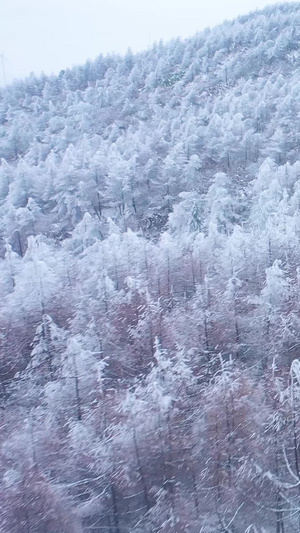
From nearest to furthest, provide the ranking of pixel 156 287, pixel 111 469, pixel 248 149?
pixel 111 469, pixel 156 287, pixel 248 149

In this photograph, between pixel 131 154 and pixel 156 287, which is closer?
pixel 156 287

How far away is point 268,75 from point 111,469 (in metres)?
55.5

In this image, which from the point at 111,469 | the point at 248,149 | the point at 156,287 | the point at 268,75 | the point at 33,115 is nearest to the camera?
the point at 111,469

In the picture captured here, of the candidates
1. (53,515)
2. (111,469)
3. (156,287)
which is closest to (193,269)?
(156,287)

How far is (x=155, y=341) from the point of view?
17.6 metres

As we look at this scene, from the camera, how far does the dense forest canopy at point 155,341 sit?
13180mm

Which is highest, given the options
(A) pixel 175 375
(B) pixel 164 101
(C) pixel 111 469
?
(B) pixel 164 101

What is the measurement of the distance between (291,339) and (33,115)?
53.5 metres

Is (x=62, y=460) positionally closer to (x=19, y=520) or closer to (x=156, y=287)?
(x=19, y=520)

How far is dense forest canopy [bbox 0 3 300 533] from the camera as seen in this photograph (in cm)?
1318

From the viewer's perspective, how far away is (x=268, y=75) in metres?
57.6

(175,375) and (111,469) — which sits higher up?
(175,375)

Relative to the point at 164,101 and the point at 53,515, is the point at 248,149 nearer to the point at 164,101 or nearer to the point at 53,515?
the point at 164,101

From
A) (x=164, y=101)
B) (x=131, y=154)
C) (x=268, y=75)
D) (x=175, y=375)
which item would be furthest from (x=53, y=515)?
(x=268, y=75)
